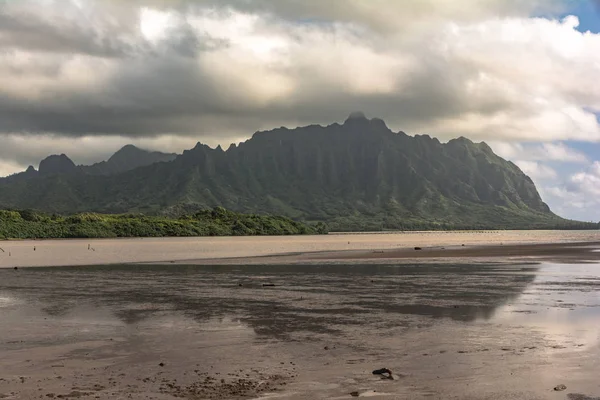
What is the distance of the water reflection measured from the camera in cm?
2645

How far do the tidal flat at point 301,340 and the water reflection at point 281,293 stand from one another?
0.43ft

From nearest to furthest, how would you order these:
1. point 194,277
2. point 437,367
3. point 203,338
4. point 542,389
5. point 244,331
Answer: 1. point 542,389
2. point 437,367
3. point 203,338
4. point 244,331
5. point 194,277

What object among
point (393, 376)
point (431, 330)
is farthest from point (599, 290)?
point (393, 376)

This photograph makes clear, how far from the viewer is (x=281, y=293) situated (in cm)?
3556

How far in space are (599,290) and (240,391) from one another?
29.3 metres

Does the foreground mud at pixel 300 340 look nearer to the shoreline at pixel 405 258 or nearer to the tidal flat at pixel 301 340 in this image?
the tidal flat at pixel 301 340

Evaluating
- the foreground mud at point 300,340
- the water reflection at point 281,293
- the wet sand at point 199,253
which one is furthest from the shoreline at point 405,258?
the foreground mud at point 300,340

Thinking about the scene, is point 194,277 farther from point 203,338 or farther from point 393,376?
point 393,376

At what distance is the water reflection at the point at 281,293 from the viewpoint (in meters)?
26.5

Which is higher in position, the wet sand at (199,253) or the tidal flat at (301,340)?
the tidal flat at (301,340)

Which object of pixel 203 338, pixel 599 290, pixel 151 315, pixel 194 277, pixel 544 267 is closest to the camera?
pixel 203 338

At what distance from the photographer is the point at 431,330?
22.5 m

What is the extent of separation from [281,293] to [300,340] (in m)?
14.8

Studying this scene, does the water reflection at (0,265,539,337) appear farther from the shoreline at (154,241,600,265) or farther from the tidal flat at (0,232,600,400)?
the shoreline at (154,241,600,265)
